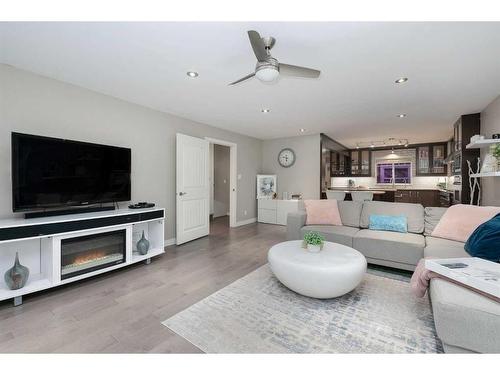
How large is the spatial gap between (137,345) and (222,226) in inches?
156

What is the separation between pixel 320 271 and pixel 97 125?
327 cm

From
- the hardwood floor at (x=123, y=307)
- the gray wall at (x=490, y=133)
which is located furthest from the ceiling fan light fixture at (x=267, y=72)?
the gray wall at (x=490, y=133)

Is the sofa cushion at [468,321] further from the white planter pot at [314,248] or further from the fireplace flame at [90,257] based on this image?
the fireplace flame at [90,257]

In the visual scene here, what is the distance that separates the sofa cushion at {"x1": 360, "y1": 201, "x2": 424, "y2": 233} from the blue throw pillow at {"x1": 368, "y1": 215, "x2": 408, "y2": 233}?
7 centimetres

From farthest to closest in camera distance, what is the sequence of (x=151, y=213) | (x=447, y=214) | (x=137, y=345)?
(x=151, y=213) → (x=447, y=214) → (x=137, y=345)

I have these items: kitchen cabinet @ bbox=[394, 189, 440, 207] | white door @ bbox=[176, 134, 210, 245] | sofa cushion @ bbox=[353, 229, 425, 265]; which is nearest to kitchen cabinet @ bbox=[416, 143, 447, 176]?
kitchen cabinet @ bbox=[394, 189, 440, 207]

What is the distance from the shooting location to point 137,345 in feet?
4.91

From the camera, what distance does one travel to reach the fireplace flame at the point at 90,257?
2.42m

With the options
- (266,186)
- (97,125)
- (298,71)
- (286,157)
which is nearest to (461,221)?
(298,71)

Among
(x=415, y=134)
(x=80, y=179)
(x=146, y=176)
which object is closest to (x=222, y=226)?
(x=146, y=176)

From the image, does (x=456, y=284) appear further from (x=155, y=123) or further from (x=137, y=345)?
(x=155, y=123)

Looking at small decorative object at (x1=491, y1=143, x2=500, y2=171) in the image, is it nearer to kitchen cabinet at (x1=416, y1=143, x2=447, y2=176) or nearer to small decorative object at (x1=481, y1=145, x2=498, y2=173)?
small decorative object at (x1=481, y1=145, x2=498, y2=173)

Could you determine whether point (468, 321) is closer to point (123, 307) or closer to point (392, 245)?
point (392, 245)

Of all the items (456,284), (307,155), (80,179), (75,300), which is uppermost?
(307,155)
